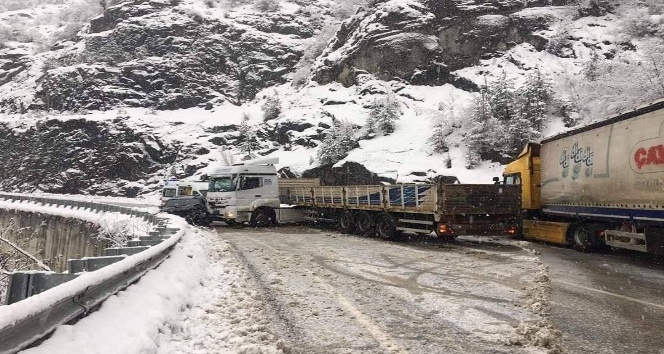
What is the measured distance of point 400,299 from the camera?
6.72 meters

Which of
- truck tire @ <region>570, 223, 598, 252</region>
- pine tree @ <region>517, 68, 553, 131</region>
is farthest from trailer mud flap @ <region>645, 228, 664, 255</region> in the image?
pine tree @ <region>517, 68, 553, 131</region>

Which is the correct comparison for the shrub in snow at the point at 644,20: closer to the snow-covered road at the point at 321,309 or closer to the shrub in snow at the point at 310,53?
the shrub in snow at the point at 310,53

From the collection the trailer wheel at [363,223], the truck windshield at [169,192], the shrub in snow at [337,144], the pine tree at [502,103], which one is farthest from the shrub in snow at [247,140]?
the trailer wheel at [363,223]

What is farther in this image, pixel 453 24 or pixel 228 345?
pixel 453 24

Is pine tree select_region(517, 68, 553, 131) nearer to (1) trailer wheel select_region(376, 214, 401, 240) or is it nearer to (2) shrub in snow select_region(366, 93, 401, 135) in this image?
(2) shrub in snow select_region(366, 93, 401, 135)

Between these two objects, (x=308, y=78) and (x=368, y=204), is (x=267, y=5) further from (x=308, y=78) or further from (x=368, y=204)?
(x=368, y=204)

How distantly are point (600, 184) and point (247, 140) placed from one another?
40.3 meters

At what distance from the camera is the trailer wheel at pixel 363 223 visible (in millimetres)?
16594

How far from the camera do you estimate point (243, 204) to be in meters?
21.1

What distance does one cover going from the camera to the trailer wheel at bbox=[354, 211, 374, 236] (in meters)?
16.6

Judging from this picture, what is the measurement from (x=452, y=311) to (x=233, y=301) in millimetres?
3088

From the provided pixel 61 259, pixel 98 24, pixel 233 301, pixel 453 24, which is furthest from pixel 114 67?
pixel 233 301

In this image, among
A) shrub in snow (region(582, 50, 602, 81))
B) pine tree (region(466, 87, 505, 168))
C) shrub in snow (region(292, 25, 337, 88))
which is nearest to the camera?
pine tree (region(466, 87, 505, 168))

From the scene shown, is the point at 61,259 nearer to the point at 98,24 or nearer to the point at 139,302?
the point at 139,302
